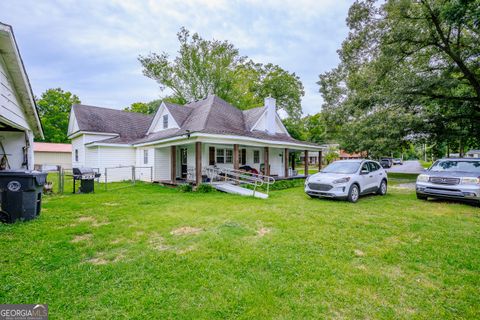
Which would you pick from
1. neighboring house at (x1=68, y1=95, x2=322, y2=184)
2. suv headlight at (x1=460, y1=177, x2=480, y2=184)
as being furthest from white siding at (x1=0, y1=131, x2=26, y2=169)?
suv headlight at (x1=460, y1=177, x2=480, y2=184)

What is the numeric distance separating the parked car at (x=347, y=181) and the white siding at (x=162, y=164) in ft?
32.6

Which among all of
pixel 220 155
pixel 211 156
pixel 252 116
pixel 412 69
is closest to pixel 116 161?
pixel 211 156

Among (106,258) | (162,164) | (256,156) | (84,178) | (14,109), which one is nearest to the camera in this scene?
(106,258)

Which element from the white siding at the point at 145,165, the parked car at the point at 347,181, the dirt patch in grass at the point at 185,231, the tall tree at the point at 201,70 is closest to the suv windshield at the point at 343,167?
the parked car at the point at 347,181

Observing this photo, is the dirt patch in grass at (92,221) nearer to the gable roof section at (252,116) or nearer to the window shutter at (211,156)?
the window shutter at (211,156)

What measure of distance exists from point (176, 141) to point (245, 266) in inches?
400

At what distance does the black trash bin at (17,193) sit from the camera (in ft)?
17.4

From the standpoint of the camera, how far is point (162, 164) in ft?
50.6

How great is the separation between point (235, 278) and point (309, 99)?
37.3 metres

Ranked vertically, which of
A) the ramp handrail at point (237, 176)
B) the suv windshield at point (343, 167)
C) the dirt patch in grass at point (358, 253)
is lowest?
the dirt patch in grass at point (358, 253)

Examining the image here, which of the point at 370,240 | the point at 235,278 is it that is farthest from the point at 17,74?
the point at 370,240

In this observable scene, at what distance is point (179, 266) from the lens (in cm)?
338

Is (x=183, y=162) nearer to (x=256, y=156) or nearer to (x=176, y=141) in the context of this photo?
(x=176, y=141)

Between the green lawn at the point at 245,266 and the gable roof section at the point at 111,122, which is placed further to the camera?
the gable roof section at the point at 111,122
